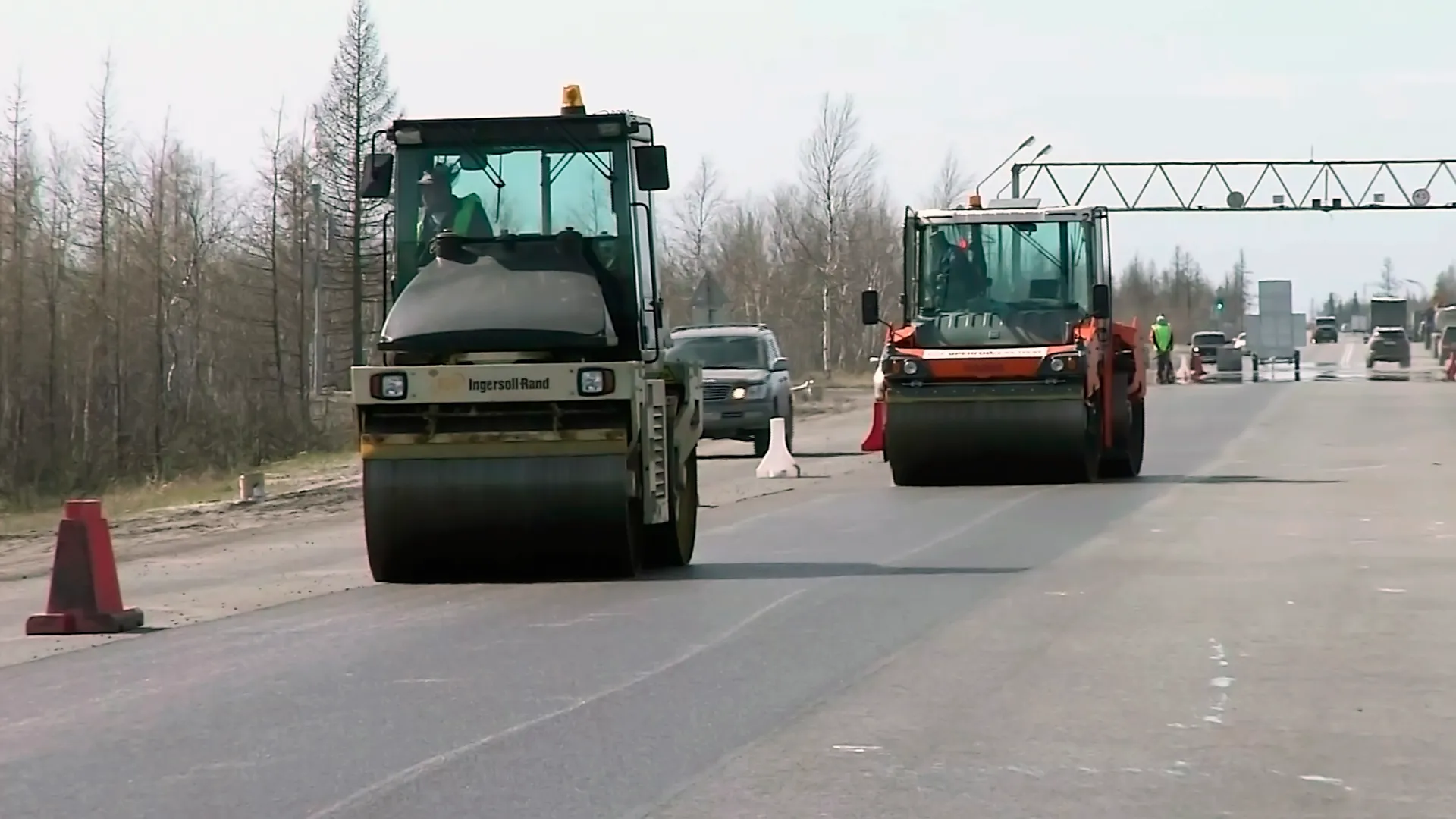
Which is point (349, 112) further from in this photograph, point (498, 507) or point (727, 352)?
point (498, 507)

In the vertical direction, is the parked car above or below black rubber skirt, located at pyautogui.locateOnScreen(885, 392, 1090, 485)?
above

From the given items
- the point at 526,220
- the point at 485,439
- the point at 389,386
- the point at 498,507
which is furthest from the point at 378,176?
the point at 498,507

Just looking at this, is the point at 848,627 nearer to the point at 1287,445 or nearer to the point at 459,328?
the point at 459,328

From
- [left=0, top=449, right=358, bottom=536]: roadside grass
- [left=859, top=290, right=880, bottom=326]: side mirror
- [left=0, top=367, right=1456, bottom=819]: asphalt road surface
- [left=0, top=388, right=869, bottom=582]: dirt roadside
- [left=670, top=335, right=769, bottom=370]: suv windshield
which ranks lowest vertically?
[left=0, top=449, right=358, bottom=536]: roadside grass

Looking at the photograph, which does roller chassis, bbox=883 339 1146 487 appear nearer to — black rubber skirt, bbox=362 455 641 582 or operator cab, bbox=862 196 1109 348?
operator cab, bbox=862 196 1109 348

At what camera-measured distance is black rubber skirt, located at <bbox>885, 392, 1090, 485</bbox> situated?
78.6ft

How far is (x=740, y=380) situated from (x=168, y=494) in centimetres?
869

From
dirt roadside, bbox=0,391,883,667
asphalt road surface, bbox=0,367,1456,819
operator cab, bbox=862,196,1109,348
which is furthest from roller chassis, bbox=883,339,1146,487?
asphalt road surface, bbox=0,367,1456,819

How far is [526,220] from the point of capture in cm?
1545

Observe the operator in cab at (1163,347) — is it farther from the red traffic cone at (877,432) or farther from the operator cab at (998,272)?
the operator cab at (998,272)

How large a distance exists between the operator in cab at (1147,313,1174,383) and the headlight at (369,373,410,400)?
165ft

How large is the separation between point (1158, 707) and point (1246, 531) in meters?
9.45

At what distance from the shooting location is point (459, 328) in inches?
577

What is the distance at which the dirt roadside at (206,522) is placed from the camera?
803 inches
